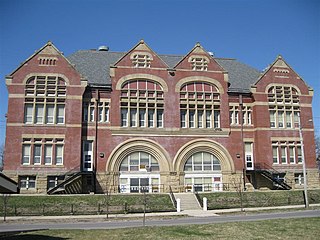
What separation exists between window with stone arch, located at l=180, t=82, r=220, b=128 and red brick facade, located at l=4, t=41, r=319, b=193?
118 millimetres

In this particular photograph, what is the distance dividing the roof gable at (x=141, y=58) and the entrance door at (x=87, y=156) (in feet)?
31.4

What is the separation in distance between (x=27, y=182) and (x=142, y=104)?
47.4 ft

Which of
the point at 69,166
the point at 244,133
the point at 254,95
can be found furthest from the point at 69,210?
the point at 254,95

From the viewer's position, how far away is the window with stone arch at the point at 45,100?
117 ft

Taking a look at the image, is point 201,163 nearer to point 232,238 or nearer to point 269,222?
point 269,222

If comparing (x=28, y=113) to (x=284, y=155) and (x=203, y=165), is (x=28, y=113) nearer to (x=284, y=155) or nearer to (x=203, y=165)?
(x=203, y=165)

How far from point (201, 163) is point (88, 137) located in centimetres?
1289

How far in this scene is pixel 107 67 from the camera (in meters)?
42.6

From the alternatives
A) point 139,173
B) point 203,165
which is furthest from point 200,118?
point 139,173

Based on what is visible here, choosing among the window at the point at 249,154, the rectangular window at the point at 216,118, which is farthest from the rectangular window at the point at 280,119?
the rectangular window at the point at 216,118

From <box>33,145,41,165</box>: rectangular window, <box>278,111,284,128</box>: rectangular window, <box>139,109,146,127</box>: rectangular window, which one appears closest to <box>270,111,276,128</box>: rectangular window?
<box>278,111,284,128</box>: rectangular window

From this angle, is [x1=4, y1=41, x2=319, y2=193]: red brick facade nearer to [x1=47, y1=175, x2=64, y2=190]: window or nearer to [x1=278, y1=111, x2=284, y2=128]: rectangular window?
[x1=278, y1=111, x2=284, y2=128]: rectangular window

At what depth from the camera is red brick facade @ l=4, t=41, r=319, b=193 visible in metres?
35.4

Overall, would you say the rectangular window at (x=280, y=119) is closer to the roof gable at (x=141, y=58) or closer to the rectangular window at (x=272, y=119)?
the rectangular window at (x=272, y=119)
